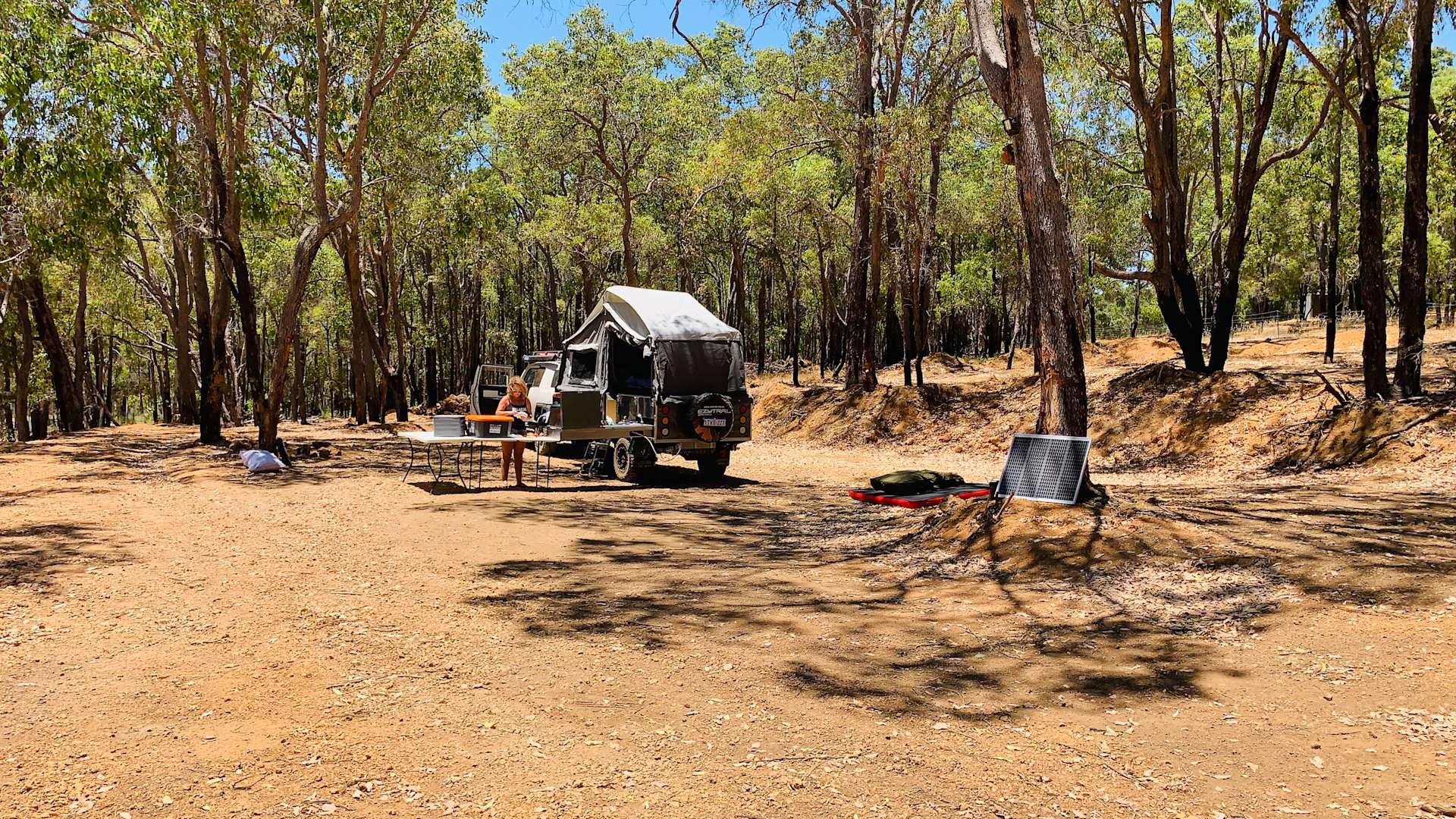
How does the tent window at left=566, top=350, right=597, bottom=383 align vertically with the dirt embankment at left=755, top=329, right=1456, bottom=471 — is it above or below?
above

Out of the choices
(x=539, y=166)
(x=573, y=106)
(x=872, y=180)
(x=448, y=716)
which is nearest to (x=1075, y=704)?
(x=448, y=716)

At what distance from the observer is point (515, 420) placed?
45.6ft

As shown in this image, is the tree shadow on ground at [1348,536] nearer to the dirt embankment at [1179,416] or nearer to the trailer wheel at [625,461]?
the dirt embankment at [1179,416]

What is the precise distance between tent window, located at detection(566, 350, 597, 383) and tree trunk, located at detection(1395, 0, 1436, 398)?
12.7 m

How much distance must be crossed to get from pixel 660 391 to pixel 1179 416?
999 cm

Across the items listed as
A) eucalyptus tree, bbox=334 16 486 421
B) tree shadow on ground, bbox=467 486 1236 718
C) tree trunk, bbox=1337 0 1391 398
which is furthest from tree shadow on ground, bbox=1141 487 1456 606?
eucalyptus tree, bbox=334 16 486 421

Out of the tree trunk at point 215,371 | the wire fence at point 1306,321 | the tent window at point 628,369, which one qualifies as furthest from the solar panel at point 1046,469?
the wire fence at point 1306,321

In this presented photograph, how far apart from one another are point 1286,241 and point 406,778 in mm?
46957

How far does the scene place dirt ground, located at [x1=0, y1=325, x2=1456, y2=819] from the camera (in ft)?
11.9

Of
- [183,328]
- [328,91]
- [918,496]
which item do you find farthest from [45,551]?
[183,328]

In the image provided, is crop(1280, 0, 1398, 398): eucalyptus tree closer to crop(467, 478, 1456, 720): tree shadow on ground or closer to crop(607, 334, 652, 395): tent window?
crop(467, 478, 1456, 720): tree shadow on ground

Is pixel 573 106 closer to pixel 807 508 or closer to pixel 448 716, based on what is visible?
pixel 807 508

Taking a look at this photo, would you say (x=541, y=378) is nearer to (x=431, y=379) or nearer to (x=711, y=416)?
(x=711, y=416)

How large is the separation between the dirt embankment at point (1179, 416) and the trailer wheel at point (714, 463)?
6.91 m
